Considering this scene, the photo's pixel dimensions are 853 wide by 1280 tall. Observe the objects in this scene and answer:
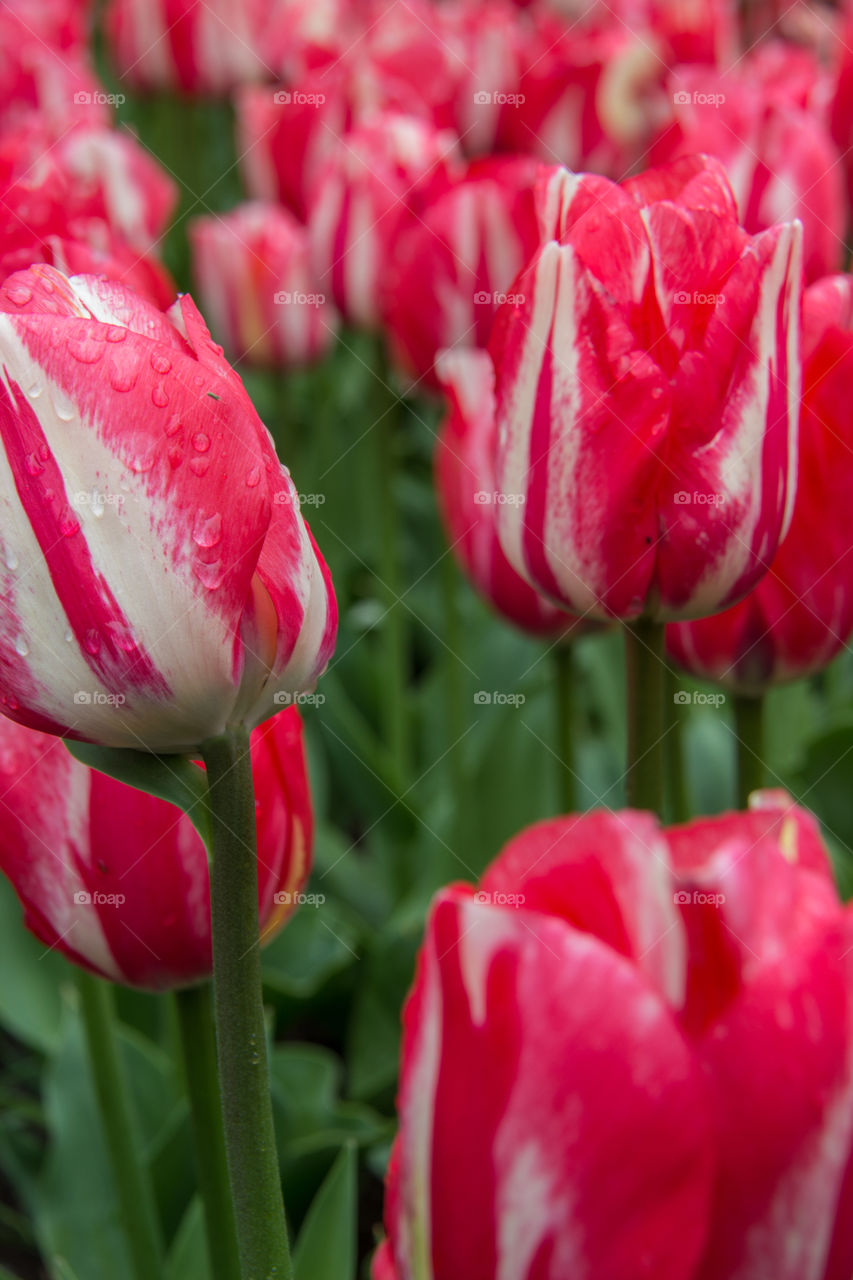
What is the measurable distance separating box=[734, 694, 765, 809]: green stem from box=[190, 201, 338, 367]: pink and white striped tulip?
106 centimetres

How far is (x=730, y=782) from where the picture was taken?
158 cm

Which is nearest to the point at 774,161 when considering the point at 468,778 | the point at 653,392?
the point at 468,778

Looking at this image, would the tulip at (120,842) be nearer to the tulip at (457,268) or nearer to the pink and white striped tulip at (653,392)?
the pink and white striped tulip at (653,392)

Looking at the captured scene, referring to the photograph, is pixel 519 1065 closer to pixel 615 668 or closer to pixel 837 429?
pixel 837 429

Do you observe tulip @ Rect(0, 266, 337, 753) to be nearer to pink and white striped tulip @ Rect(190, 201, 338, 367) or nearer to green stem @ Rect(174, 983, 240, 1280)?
green stem @ Rect(174, 983, 240, 1280)

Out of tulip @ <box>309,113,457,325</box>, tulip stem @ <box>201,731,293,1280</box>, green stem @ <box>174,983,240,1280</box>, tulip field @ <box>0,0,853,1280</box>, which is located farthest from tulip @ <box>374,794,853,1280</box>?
tulip @ <box>309,113,457,325</box>

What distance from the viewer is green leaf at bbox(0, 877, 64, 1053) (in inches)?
53.7

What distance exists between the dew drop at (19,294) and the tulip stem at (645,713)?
29cm

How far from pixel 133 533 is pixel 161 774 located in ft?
0.30

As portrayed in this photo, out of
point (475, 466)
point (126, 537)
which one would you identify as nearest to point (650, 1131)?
point (126, 537)

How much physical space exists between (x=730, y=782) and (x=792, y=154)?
25.9 inches

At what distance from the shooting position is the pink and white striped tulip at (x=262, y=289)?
1.81 meters

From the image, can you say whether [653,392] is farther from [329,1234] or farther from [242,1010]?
[329,1234]

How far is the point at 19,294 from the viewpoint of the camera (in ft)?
1.47
